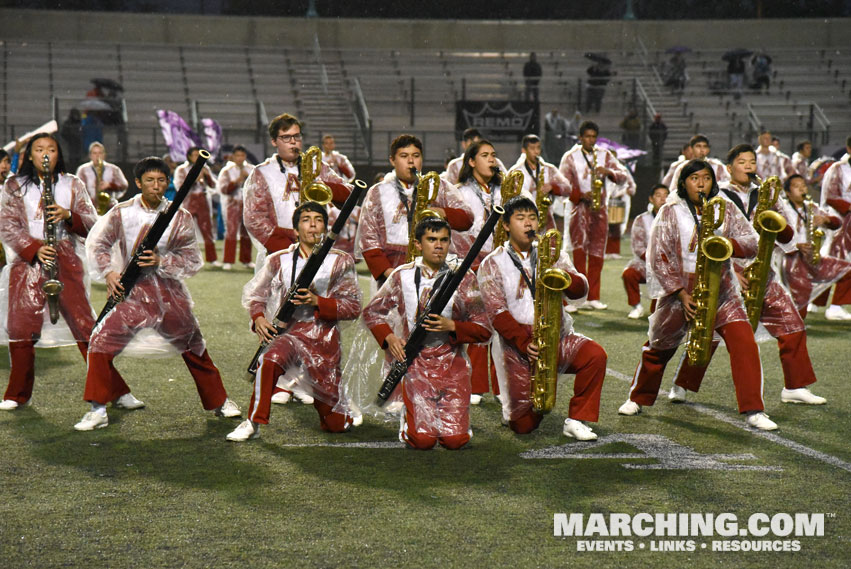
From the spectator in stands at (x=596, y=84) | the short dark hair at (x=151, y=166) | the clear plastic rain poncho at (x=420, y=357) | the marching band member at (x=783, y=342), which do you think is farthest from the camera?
the spectator in stands at (x=596, y=84)

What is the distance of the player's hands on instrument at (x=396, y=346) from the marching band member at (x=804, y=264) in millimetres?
4748

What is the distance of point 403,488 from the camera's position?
4.89 m

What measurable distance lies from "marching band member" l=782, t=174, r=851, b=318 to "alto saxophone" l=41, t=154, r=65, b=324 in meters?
5.92

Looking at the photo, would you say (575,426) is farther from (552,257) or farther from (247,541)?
(247,541)

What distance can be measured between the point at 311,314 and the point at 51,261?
5.59 ft

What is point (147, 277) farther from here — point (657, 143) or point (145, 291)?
point (657, 143)

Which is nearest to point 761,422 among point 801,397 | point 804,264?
point 801,397

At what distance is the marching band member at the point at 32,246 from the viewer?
6512 millimetres

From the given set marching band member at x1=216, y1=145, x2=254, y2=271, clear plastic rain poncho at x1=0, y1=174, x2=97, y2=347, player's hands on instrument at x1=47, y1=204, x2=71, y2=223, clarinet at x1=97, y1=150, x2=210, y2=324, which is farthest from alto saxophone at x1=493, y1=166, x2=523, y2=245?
marching band member at x1=216, y1=145, x2=254, y2=271

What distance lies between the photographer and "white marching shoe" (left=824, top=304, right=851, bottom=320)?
1032cm

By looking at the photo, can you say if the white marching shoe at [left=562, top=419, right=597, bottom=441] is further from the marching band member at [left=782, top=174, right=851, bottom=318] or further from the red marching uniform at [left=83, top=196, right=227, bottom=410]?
the marching band member at [left=782, top=174, right=851, bottom=318]

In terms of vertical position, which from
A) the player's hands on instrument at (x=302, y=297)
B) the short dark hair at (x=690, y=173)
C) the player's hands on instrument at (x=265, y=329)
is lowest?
the player's hands on instrument at (x=265, y=329)

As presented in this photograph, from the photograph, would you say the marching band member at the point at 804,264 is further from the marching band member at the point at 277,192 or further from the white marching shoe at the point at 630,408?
the marching band member at the point at 277,192

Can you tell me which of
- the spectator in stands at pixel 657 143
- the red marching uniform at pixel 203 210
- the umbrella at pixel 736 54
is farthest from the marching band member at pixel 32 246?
the umbrella at pixel 736 54
